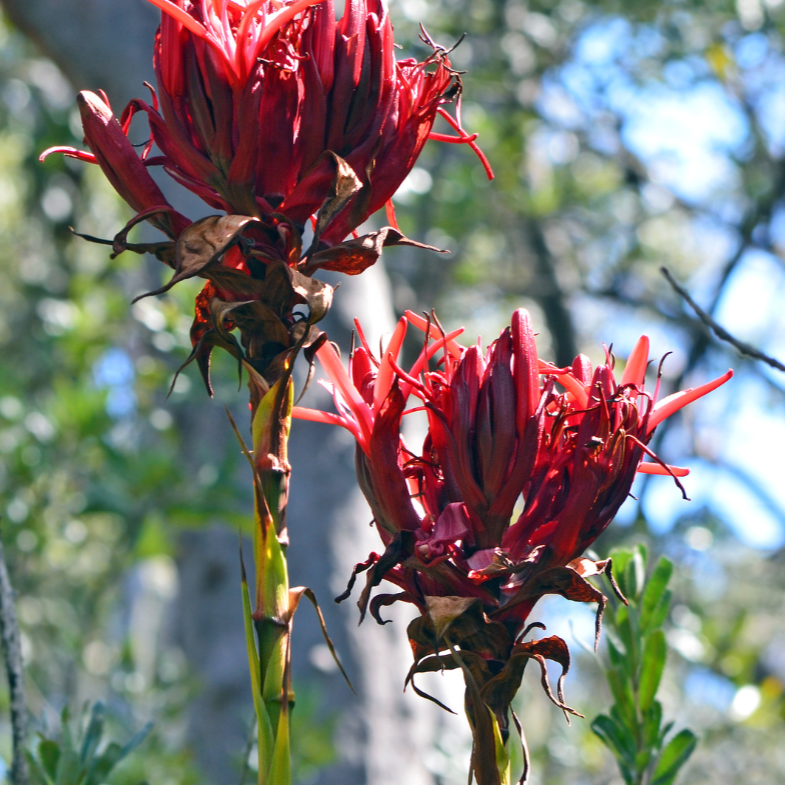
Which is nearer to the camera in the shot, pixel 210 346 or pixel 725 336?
pixel 210 346

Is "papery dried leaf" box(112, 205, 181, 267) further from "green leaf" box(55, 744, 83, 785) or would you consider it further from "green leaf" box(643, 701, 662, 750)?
"green leaf" box(643, 701, 662, 750)

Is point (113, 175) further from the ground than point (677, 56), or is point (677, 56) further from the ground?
point (677, 56)

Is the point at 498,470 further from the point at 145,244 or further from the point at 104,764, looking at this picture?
the point at 104,764

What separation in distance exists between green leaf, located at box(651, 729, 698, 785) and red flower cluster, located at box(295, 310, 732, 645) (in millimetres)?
362

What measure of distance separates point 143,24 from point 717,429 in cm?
346

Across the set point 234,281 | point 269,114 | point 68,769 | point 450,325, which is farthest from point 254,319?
point 450,325

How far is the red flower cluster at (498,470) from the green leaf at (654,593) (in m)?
0.31

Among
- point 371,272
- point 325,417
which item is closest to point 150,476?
point 371,272

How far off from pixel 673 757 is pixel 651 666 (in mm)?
86

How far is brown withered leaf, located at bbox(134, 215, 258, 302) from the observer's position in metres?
0.52

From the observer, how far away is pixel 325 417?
2.06 ft

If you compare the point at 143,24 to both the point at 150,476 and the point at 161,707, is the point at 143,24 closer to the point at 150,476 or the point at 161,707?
the point at 150,476

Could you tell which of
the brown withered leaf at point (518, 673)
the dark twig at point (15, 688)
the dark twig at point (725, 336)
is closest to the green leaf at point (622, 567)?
the dark twig at point (725, 336)

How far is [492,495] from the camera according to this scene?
0.59m
